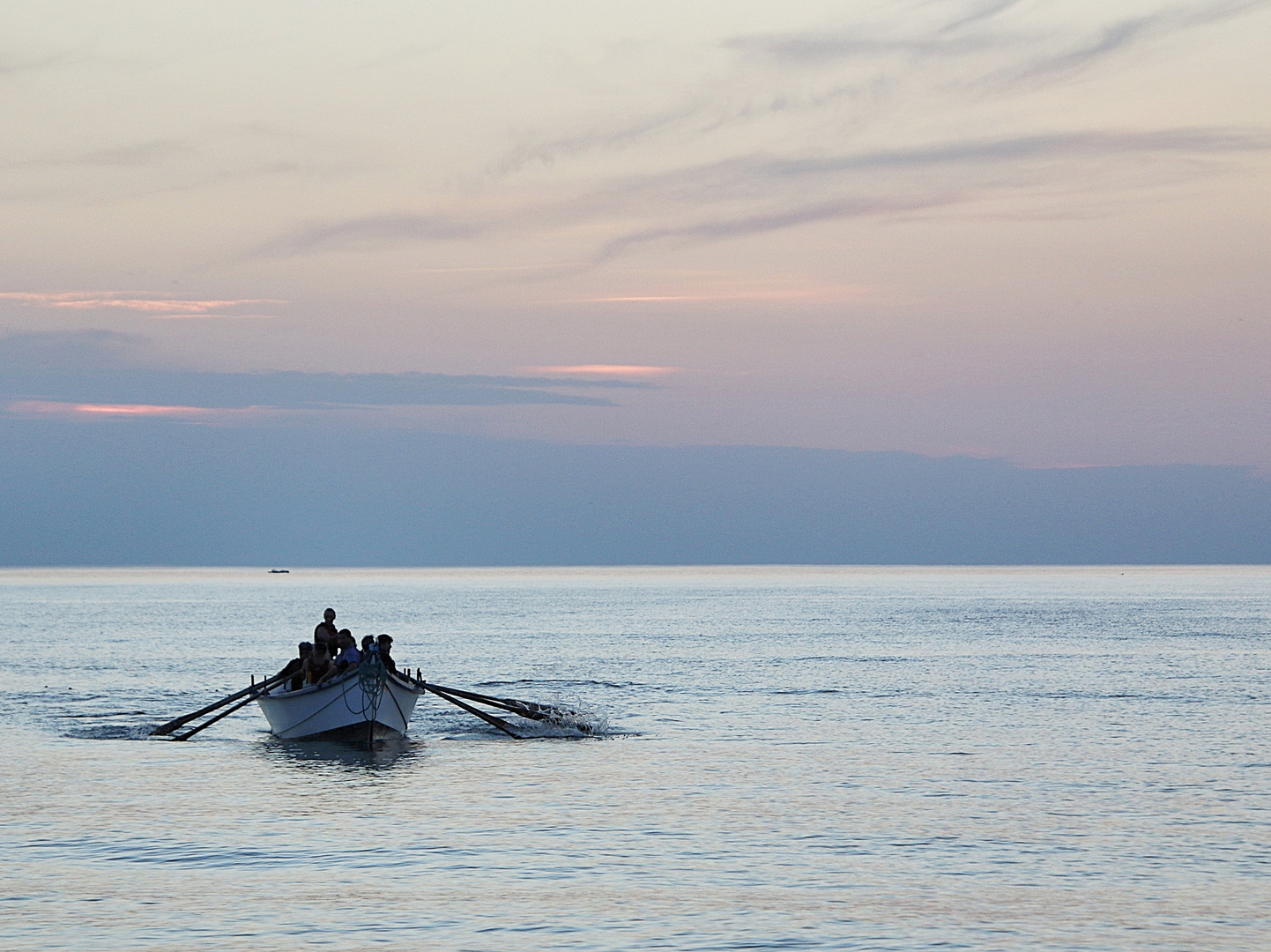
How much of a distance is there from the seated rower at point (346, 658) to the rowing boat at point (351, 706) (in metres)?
0.39

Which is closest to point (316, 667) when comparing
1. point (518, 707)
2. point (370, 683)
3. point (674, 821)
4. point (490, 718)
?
point (370, 683)

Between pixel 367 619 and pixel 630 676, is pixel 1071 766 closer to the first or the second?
pixel 630 676

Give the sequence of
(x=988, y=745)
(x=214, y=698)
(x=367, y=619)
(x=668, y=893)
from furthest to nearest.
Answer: (x=367, y=619), (x=214, y=698), (x=988, y=745), (x=668, y=893)

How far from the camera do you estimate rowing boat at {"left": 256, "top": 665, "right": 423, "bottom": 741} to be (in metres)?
33.2

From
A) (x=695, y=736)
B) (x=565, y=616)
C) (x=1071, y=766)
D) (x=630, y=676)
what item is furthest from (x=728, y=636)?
(x=1071, y=766)

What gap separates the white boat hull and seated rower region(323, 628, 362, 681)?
1.33 feet

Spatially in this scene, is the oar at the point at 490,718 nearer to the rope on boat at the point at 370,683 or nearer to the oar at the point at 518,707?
the oar at the point at 518,707

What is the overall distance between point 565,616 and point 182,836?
370 feet

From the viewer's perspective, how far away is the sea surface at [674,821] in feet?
57.9

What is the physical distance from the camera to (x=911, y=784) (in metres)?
28.3

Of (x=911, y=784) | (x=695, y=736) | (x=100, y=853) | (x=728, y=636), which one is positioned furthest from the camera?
(x=728, y=636)

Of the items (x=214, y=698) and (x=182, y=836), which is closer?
(x=182, y=836)

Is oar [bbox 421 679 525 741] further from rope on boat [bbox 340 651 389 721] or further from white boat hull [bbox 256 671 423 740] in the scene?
rope on boat [bbox 340 651 389 721]

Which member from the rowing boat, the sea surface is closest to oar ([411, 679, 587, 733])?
the sea surface
